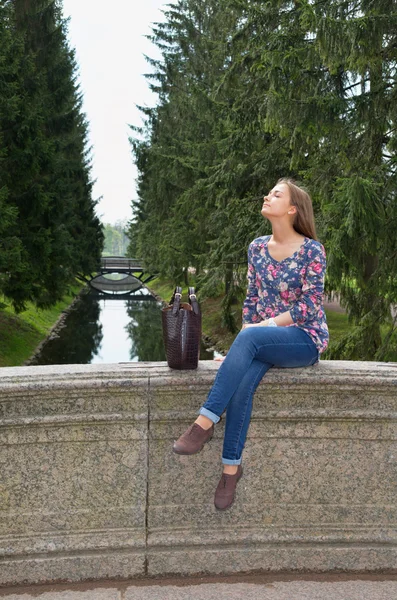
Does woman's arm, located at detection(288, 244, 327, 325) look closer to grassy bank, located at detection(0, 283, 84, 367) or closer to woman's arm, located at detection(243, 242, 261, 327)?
woman's arm, located at detection(243, 242, 261, 327)

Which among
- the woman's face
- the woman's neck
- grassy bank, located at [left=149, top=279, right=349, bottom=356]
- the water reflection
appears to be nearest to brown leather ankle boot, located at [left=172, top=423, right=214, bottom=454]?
the woman's neck

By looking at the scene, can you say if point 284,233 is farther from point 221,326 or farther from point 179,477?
point 221,326

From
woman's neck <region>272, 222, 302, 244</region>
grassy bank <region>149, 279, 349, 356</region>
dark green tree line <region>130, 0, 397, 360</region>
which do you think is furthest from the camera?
grassy bank <region>149, 279, 349, 356</region>

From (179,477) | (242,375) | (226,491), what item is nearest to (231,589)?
(226,491)

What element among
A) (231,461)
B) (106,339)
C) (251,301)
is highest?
(251,301)

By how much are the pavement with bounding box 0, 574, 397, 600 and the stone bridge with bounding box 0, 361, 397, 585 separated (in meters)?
0.05

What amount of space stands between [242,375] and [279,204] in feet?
3.15

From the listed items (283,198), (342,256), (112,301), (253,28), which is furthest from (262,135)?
(112,301)

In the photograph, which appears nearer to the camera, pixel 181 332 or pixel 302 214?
pixel 181 332

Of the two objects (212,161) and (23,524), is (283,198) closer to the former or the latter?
(23,524)

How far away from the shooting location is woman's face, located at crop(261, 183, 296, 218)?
3.50m

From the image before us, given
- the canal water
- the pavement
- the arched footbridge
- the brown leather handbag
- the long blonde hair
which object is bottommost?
the arched footbridge

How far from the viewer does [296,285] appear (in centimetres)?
337

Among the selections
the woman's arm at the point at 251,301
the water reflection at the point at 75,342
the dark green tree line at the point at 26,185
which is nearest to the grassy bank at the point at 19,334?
the water reflection at the point at 75,342
